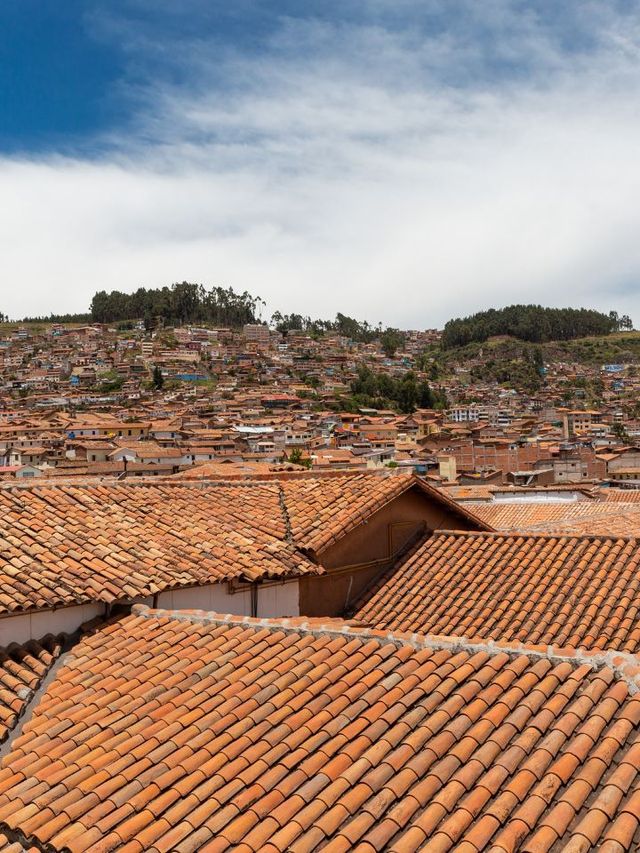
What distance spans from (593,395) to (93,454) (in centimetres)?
10801

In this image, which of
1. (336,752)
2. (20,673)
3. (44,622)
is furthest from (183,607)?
(336,752)

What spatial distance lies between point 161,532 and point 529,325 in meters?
186

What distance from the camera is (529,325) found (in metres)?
186

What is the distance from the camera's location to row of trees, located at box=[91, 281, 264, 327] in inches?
6860

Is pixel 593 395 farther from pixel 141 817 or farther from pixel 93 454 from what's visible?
pixel 141 817

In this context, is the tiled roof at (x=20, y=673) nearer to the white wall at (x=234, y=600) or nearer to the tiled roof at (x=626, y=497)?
the white wall at (x=234, y=600)

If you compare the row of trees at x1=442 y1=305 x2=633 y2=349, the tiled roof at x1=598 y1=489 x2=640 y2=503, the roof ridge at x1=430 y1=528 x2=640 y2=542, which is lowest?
the tiled roof at x1=598 y1=489 x2=640 y2=503

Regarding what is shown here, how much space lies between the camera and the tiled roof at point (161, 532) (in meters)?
7.66

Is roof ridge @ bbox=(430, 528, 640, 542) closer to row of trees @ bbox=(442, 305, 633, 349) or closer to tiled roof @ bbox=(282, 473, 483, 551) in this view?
tiled roof @ bbox=(282, 473, 483, 551)

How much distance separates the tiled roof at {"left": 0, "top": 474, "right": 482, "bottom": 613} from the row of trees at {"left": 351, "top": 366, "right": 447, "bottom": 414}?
385 ft

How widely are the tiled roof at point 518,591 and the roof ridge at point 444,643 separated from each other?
2247 mm

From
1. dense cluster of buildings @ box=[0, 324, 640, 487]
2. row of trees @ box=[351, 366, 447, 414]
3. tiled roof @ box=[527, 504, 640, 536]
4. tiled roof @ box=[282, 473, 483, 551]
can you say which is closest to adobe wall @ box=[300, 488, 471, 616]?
tiled roof @ box=[282, 473, 483, 551]

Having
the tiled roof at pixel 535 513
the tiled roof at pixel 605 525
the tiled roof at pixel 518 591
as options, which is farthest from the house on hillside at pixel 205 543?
the tiled roof at pixel 535 513

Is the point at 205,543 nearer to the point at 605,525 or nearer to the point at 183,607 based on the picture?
the point at 183,607
